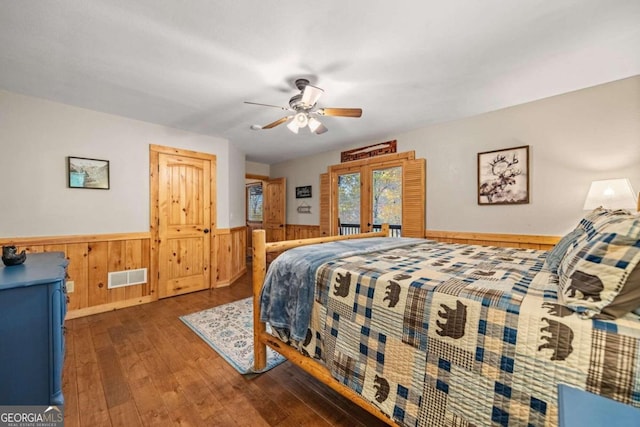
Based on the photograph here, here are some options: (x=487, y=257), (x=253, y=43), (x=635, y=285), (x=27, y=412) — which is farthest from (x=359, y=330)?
(x=253, y=43)

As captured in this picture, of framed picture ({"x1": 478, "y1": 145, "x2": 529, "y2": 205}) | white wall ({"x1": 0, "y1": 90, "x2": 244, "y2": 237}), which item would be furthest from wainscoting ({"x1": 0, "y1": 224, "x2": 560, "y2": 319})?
framed picture ({"x1": 478, "y1": 145, "x2": 529, "y2": 205})

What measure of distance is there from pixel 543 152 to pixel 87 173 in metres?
5.23

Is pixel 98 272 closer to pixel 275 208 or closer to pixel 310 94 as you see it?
pixel 310 94

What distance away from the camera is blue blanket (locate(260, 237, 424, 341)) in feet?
5.34

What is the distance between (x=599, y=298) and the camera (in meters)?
0.88

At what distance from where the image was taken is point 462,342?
105 centimetres

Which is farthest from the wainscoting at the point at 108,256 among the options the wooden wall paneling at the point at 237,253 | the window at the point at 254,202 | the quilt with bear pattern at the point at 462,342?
the window at the point at 254,202

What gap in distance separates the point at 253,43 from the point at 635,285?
2.34 m

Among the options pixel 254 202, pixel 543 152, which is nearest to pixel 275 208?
pixel 254 202

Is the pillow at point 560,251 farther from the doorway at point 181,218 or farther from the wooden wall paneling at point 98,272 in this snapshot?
the wooden wall paneling at point 98,272

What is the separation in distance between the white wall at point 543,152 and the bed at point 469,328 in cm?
164

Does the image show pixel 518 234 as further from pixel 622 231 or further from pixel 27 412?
pixel 27 412

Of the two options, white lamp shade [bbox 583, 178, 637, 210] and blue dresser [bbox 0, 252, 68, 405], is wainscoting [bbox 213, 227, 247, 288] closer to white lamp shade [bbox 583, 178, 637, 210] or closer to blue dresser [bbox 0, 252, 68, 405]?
blue dresser [bbox 0, 252, 68, 405]

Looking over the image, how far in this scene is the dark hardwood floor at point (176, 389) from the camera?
5.09 ft
